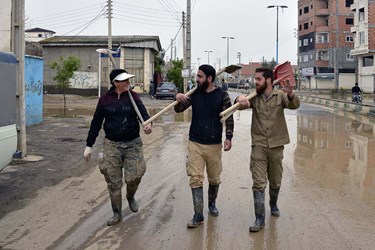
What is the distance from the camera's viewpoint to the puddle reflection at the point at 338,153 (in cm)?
895

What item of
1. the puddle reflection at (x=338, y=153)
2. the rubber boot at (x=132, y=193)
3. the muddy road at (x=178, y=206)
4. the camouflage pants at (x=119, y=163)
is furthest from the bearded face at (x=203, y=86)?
the puddle reflection at (x=338, y=153)

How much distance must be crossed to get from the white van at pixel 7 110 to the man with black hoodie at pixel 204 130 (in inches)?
102

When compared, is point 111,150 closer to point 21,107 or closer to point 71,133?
point 21,107

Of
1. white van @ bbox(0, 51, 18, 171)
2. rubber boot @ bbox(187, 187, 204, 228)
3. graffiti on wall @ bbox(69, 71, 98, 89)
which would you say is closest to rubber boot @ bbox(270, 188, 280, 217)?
rubber boot @ bbox(187, 187, 204, 228)

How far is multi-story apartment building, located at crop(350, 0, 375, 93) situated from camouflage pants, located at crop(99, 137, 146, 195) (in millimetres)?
56032

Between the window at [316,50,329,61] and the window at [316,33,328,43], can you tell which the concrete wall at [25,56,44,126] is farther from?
the window at [316,33,328,43]

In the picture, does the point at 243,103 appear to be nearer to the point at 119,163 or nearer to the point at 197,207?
the point at 197,207

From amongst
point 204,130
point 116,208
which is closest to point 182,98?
point 204,130

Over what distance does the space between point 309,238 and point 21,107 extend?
6.93 metres

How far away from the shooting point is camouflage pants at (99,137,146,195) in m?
5.92

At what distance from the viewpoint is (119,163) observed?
19.6 feet

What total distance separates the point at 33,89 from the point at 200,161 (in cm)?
1247

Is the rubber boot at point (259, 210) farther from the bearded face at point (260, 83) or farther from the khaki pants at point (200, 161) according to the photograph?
the bearded face at point (260, 83)

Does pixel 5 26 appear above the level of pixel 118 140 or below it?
above
